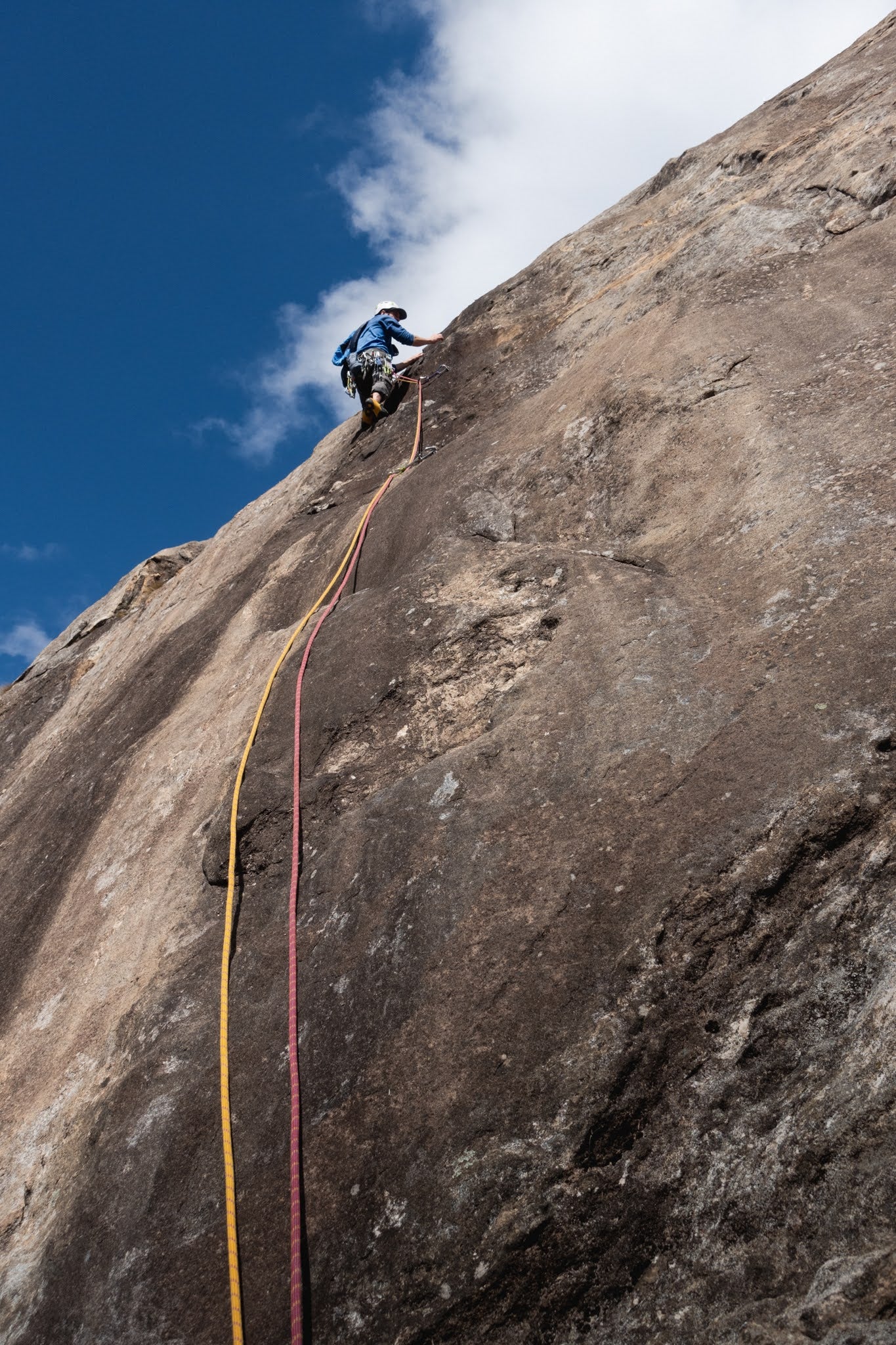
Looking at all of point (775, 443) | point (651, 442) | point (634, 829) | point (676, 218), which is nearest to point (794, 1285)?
point (634, 829)

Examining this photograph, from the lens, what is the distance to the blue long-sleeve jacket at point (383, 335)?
12023 millimetres

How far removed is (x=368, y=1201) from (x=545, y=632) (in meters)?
3.27

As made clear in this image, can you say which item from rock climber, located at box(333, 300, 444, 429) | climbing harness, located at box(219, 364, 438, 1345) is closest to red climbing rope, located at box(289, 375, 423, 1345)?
climbing harness, located at box(219, 364, 438, 1345)

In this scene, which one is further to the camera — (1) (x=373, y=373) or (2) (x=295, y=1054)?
(1) (x=373, y=373)

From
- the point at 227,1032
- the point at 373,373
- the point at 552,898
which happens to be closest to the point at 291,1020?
the point at 227,1032

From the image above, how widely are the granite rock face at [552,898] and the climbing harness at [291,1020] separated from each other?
0.21 ft

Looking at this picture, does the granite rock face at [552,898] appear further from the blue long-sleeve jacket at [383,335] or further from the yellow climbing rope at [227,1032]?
the blue long-sleeve jacket at [383,335]

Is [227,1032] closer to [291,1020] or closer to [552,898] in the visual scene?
[291,1020]

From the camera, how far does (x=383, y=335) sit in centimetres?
1223

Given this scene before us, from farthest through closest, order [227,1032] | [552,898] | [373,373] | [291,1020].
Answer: [373,373] < [227,1032] < [291,1020] < [552,898]

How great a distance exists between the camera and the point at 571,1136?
133 inches

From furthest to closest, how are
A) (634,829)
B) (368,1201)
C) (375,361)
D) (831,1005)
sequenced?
(375,361), (634,829), (368,1201), (831,1005)

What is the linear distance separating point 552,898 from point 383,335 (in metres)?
9.92

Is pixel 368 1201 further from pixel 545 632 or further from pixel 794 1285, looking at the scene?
pixel 545 632
